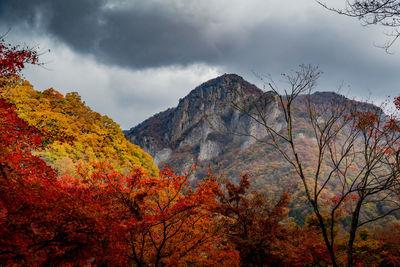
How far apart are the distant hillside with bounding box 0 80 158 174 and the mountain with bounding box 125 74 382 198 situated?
32.1 m

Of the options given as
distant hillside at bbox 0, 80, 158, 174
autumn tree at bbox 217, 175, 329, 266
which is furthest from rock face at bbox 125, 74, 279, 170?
autumn tree at bbox 217, 175, 329, 266

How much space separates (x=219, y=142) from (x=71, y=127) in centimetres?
8838

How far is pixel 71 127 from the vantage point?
19.6m

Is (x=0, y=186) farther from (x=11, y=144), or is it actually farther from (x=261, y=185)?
(x=261, y=185)

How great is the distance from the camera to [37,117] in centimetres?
1673

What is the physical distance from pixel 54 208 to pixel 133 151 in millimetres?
22557

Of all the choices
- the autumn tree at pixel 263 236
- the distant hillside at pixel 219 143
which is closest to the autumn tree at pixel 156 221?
the autumn tree at pixel 263 236

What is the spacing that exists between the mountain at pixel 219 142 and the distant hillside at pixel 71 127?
32083mm

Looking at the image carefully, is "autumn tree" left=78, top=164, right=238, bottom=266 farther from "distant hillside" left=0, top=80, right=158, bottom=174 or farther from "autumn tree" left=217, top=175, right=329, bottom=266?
"distant hillside" left=0, top=80, right=158, bottom=174

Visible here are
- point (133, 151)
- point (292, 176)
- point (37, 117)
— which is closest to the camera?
point (37, 117)

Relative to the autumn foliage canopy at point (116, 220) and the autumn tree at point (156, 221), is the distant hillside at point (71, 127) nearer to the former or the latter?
the autumn foliage canopy at point (116, 220)

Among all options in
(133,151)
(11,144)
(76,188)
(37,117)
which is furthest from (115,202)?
(133,151)

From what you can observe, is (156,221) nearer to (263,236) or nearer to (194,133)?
(263,236)

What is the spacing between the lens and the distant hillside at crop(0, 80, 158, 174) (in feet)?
53.3
